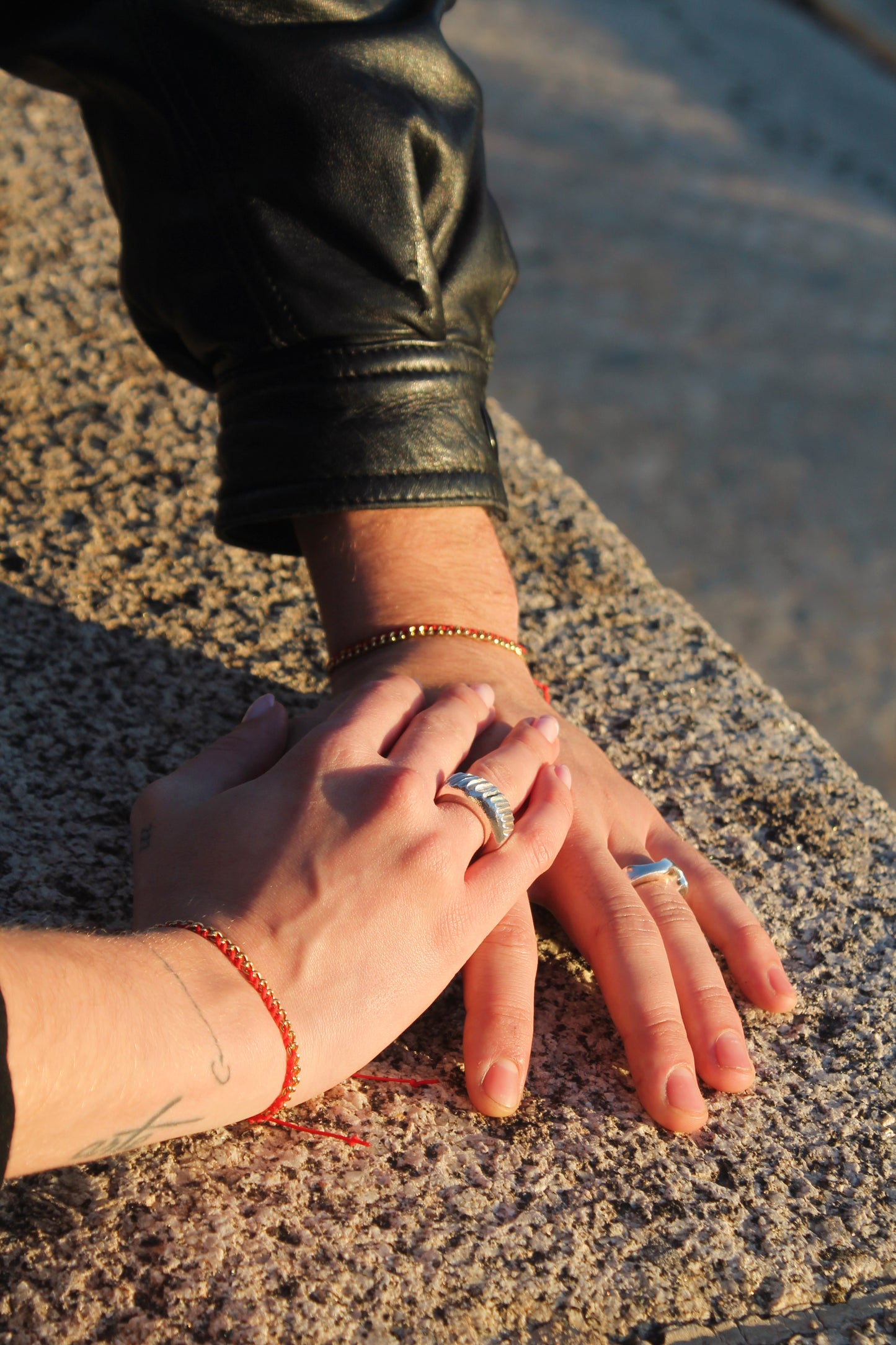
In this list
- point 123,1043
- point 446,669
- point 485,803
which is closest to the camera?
point 123,1043

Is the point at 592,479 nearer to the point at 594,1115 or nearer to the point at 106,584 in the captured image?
the point at 106,584

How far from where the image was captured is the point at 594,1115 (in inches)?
38.7

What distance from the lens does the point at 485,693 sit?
1.20 metres

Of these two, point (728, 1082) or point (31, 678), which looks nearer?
point (728, 1082)

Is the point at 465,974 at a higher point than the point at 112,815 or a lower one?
higher

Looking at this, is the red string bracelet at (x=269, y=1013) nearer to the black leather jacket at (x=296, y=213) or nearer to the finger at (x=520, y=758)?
the finger at (x=520, y=758)

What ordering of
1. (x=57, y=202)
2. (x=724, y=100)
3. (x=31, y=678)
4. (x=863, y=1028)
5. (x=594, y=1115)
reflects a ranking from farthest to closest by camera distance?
(x=724, y=100)
(x=57, y=202)
(x=31, y=678)
(x=863, y=1028)
(x=594, y=1115)

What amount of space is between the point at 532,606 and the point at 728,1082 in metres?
0.71

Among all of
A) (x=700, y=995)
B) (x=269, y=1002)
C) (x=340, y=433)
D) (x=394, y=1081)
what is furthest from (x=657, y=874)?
(x=340, y=433)

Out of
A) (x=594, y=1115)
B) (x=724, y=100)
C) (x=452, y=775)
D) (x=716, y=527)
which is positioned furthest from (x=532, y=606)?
(x=724, y=100)

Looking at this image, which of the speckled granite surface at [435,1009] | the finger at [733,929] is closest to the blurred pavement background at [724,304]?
the speckled granite surface at [435,1009]

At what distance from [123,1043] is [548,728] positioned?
55 cm

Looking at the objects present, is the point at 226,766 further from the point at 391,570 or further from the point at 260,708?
the point at 391,570

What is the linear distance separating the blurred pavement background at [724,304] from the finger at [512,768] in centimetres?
237
